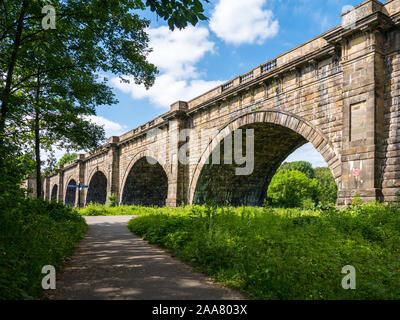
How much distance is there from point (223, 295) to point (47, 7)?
6.93 meters

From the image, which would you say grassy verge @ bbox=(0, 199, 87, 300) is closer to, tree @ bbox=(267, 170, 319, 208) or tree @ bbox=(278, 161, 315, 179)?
tree @ bbox=(267, 170, 319, 208)

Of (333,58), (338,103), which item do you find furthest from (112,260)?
(333,58)

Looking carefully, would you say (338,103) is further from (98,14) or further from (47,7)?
(47,7)

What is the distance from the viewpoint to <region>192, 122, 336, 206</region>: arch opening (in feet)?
51.4

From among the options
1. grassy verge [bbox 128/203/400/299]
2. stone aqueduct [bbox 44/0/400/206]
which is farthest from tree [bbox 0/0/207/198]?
stone aqueduct [bbox 44/0/400/206]

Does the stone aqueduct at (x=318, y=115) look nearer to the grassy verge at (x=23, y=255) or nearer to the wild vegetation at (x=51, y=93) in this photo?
the wild vegetation at (x=51, y=93)

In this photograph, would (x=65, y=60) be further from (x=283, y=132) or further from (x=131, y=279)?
(x=283, y=132)

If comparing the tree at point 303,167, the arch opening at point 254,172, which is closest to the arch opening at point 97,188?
the arch opening at point 254,172

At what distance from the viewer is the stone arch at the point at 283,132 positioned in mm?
10203

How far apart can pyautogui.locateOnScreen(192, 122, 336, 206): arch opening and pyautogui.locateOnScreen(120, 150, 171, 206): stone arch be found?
8100mm

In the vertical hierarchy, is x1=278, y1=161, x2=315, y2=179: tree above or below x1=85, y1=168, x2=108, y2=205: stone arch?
above

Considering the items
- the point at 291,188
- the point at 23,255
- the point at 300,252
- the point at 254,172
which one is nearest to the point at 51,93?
the point at 23,255

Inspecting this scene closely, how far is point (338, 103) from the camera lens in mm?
10109
